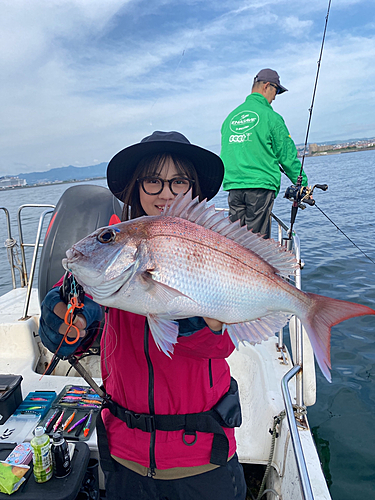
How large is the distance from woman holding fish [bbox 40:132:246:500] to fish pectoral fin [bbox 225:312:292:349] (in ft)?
0.24

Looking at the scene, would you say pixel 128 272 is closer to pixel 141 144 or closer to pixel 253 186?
pixel 141 144

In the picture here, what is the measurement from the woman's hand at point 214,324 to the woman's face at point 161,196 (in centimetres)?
71

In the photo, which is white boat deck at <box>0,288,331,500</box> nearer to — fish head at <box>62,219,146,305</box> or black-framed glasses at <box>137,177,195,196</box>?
fish head at <box>62,219,146,305</box>

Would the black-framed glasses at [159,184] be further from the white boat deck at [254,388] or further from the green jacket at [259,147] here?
the green jacket at [259,147]

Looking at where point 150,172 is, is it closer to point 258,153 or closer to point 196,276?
point 196,276

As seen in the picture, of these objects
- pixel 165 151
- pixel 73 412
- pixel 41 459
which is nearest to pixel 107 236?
pixel 165 151

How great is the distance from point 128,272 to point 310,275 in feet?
25.4

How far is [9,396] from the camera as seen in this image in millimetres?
2379

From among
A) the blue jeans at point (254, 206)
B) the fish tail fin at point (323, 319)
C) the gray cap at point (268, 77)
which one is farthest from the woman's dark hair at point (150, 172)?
the gray cap at point (268, 77)

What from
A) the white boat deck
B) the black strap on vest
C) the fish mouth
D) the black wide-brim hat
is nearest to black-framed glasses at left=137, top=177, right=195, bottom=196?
the black wide-brim hat

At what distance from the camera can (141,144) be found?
1.72m

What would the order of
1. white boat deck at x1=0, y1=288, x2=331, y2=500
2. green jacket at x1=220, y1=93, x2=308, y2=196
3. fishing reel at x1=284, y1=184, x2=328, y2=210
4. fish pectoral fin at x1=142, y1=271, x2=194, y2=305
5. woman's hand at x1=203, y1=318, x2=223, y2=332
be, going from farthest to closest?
green jacket at x1=220, y1=93, x2=308, y2=196, fishing reel at x1=284, y1=184, x2=328, y2=210, white boat deck at x1=0, y1=288, x2=331, y2=500, woman's hand at x1=203, y1=318, x2=223, y2=332, fish pectoral fin at x1=142, y1=271, x2=194, y2=305

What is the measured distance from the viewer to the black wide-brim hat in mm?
1745

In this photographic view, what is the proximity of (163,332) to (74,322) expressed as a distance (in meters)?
0.50
